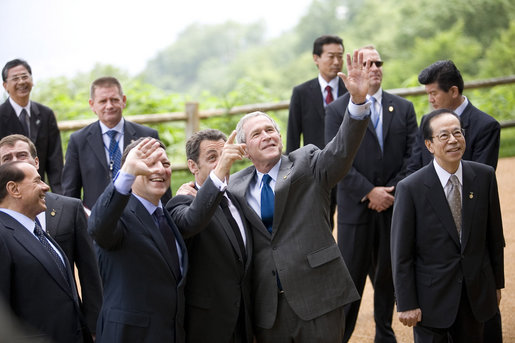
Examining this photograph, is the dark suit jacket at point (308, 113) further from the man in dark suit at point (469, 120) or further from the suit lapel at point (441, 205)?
the suit lapel at point (441, 205)

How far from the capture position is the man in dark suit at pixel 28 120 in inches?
259

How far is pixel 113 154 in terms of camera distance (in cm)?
591

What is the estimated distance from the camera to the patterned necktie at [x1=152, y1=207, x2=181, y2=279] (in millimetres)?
3469

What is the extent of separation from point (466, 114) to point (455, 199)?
0.93 m

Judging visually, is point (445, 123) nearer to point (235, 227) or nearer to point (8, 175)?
point (235, 227)

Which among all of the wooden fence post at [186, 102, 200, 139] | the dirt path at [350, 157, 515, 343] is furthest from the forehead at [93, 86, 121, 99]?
the wooden fence post at [186, 102, 200, 139]

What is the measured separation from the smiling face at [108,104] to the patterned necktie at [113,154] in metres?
0.08

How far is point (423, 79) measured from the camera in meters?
5.03

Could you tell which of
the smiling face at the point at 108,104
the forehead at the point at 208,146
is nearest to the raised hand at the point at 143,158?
the forehead at the point at 208,146

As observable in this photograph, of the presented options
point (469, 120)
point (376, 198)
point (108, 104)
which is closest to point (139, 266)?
point (376, 198)

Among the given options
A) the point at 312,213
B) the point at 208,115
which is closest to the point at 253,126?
the point at 312,213

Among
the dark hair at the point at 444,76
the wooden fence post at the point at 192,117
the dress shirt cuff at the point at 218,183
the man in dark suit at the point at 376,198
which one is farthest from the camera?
the wooden fence post at the point at 192,117

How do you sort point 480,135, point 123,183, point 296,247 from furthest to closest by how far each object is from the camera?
point 480,135 → point 296,247 → point 123,183

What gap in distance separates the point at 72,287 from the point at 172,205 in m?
0.66
